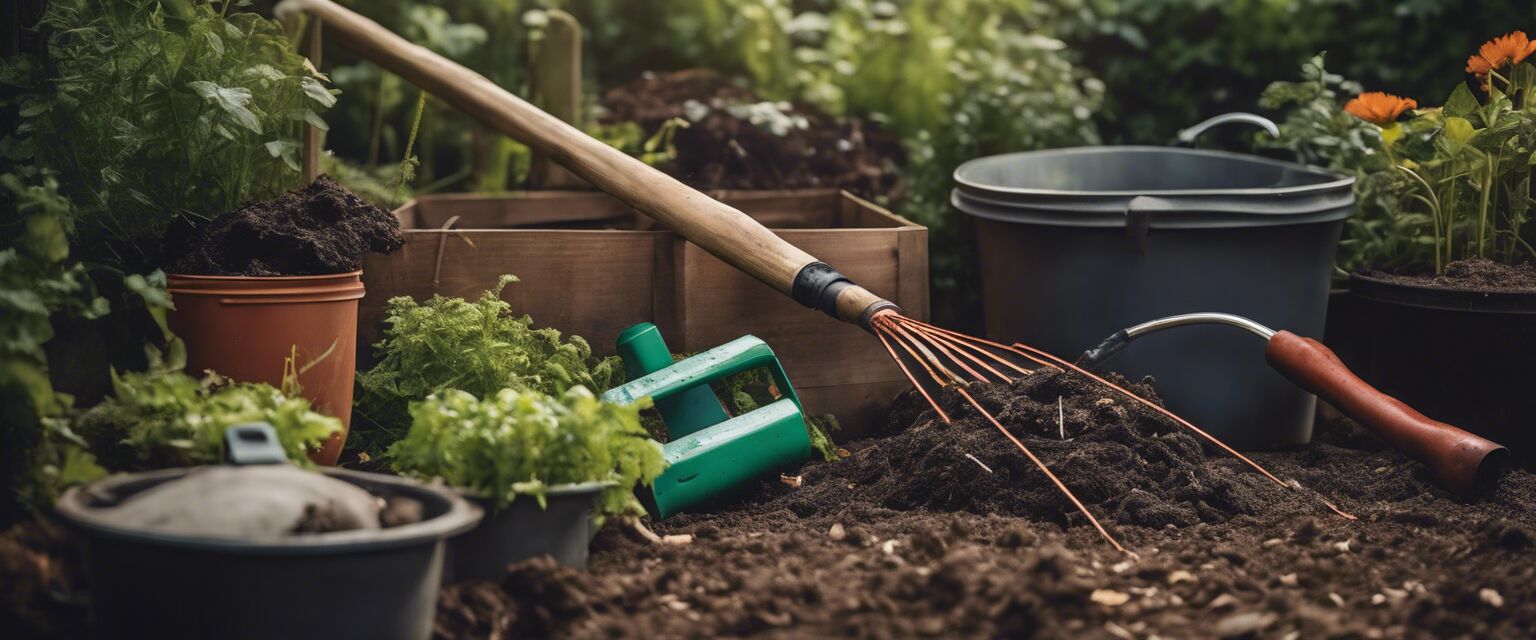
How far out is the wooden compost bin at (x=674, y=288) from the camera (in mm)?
Answer: 3047

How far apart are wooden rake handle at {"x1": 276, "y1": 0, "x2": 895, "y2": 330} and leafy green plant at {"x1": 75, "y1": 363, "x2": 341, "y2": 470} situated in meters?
1.12

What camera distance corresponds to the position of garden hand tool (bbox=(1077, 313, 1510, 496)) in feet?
8.64

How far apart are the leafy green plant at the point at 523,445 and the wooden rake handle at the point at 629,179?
2.56ft

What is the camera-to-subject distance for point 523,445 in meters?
2.06

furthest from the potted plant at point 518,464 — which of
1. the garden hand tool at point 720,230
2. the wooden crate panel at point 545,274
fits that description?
the wooden crate panel at point 545,274

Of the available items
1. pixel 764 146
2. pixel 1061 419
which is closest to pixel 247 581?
pixel 1061 419

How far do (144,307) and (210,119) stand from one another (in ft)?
1.36

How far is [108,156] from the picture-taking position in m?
2.59

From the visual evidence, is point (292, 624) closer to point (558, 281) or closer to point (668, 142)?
point (558, 281)

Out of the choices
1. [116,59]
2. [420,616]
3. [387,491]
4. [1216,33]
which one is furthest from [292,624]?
[1216,33]

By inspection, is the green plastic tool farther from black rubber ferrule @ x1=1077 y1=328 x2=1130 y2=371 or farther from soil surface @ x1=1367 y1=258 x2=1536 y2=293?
soil surface @ x1=1367 y1=258 x2=1536 y2=293

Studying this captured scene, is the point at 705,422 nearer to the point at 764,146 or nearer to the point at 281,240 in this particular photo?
the point at 281,240

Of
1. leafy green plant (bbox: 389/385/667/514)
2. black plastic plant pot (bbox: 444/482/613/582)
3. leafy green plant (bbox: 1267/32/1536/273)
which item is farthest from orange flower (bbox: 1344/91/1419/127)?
black plastic plant pot (bbox: 444/482/613/582)

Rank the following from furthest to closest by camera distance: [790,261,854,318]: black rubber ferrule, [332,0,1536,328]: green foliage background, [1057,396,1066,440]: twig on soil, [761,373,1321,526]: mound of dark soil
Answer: [332,0,1536,328]: green foliage background → [790,261,854,318]: black rubber ferrule → [1057,396,1066,440]: twig on soil → [761,373,1321,526]: mound of dark soil
